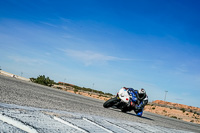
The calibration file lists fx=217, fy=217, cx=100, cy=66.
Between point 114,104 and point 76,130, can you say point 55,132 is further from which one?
point 114,104

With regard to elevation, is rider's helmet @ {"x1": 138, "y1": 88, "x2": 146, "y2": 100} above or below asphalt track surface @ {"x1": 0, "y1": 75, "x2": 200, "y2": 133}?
above

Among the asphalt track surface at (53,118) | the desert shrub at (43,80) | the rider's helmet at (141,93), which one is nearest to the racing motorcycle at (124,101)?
the rider's helmet at (141,93)

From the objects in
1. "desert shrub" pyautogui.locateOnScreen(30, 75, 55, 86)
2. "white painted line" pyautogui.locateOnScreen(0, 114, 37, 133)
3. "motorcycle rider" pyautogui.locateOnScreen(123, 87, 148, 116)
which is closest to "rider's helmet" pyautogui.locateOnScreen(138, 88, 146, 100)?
"motorcycle rider" pyautogui.locateOnScreen(123, 87, 148, 116)

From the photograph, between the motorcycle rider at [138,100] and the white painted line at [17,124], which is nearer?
the white painted line at [17,124]

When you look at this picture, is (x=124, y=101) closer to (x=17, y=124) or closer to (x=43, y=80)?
(x=17, y=124)

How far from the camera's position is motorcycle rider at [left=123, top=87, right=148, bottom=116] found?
9594mm

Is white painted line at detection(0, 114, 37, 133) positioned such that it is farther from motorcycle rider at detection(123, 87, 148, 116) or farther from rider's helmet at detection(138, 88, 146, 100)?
rider's helmet at detection(138, 88, 146, 100)

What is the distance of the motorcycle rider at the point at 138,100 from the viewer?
959 centimetres

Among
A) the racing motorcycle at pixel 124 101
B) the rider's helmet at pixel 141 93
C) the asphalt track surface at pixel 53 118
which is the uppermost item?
the rider's helmet at pixel 141 93

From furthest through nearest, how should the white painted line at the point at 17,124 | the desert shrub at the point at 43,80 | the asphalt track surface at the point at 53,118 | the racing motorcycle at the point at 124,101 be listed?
the desert shrub at the point at 43,80 < the racing motorcycle at the point at 124,101 < the asphalt track surface at the point at 53,118 < the white painted line at the point at 17,124

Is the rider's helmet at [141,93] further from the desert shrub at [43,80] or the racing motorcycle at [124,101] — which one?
the desert shrub at [43,80]

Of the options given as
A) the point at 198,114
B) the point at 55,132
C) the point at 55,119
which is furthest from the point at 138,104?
the point at 198,114

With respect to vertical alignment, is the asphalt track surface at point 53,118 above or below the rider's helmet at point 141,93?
below

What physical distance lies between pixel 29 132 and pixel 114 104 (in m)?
8.28
